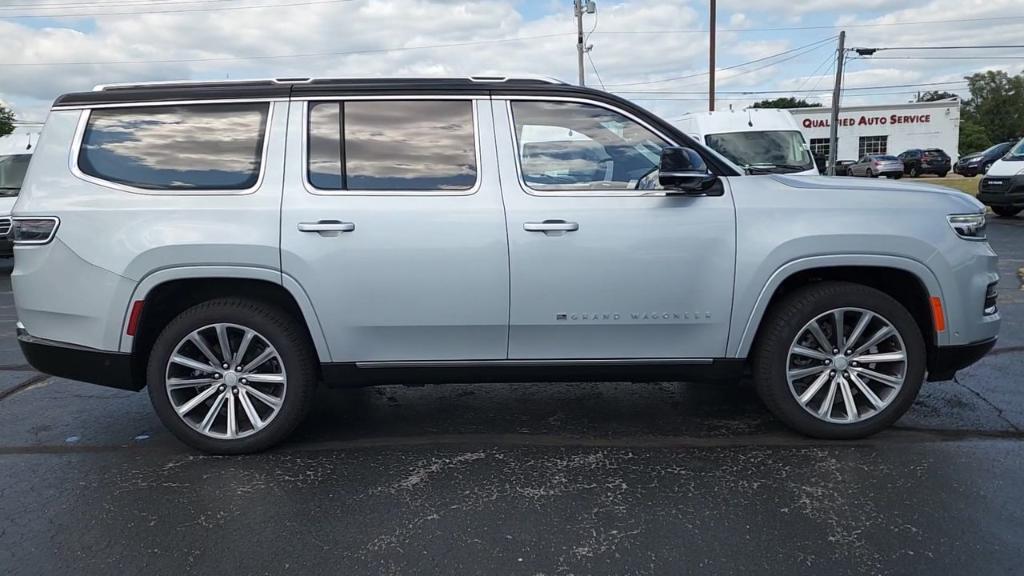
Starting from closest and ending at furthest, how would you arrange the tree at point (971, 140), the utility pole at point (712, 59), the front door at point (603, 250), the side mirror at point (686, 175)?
the side mirror at point (686, 175) → the front door at point (603, 250) → the utility pole at point (712, 59) → the tree at point (971, 140)

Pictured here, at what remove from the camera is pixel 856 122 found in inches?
2074

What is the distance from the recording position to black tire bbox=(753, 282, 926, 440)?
160 inches

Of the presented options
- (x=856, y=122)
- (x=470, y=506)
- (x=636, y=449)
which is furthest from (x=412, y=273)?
(x=856, y=122)

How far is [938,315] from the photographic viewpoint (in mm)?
4066

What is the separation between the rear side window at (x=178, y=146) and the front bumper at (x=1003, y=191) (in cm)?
1686

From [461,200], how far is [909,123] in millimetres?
55733

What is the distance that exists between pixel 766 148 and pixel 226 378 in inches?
443

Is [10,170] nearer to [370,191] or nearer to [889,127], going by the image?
[370,191]

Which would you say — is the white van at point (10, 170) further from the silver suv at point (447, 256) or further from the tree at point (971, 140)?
the tree at point (971, 140)

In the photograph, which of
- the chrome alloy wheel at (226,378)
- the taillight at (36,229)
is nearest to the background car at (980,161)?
the chrome alloy wheel at (226,378)

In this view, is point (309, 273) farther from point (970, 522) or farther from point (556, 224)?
point (970, 522)

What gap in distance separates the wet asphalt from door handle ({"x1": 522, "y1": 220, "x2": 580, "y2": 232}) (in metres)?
1.21

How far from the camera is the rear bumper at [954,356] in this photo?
4.10 meters

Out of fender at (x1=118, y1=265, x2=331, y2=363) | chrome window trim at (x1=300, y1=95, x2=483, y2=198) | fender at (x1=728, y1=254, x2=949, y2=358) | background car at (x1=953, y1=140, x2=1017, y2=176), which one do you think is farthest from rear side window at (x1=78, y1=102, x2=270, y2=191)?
background car at (x1=953, y1=140, x2=1017, y2=176)
